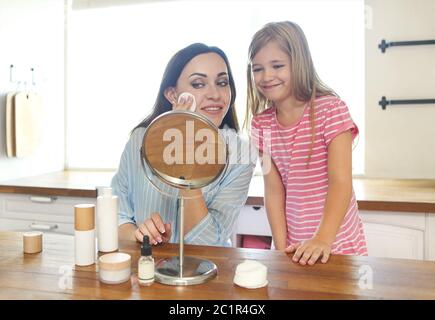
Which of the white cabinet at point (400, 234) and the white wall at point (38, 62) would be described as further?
the white wall at point (38, 62)

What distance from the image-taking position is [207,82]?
120 cm

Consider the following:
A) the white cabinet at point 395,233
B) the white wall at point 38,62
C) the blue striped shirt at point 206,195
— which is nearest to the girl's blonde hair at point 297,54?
the blue striped shirt at point 206,195

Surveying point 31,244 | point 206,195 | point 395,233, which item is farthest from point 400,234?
point 31,244

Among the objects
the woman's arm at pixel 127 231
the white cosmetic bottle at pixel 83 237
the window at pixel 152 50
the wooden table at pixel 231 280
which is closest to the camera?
the wooden table at pixel 231 280

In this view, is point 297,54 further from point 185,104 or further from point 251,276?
point 251,276

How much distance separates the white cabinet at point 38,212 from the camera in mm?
1923

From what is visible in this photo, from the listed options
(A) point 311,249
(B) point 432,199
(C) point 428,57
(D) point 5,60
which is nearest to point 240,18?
(C) point 428,57

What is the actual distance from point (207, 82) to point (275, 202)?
1.37 feet

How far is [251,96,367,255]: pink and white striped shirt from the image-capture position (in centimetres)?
120

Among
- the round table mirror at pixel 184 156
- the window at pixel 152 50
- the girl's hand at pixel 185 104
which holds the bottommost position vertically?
the round table mirror at pixel 184 156

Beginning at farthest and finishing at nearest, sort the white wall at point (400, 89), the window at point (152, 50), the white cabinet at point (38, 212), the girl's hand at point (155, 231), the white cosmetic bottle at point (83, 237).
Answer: the window at point (152, 50) < the white wall at point (400, 89) < the white cabinet at point (38, 212) < the girl's hand at point (155, 231) < the white cosmetic bottle at point (83, 237)

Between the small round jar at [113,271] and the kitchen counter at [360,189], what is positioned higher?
the kitchen counter at [360,189]

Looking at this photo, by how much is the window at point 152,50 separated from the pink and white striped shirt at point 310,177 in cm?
107

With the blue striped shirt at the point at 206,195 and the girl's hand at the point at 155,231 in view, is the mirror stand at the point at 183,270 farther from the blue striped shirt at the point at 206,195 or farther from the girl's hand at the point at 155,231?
the blue striped shirt at the point at 206,195
